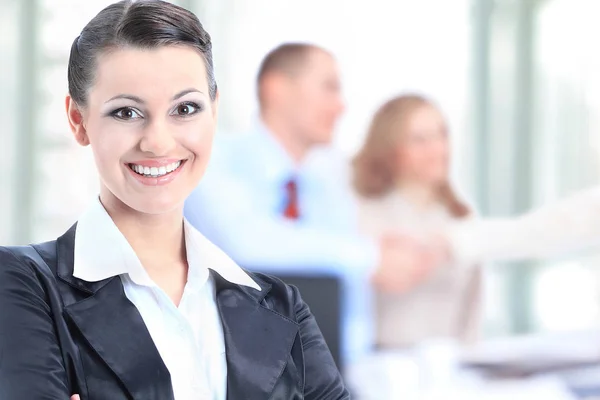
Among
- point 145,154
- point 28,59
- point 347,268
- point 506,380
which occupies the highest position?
point 28,59

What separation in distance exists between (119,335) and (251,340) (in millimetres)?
143

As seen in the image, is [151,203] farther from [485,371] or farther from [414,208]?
[485,371]

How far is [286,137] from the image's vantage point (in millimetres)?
3566

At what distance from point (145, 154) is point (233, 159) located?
2750 mm

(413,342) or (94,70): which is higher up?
(94,70)

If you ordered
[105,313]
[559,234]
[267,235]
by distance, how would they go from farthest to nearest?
1. [559,234]
2. [267,235]
3. [105,313]

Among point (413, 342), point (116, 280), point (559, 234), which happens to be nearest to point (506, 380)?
point (413, 342)

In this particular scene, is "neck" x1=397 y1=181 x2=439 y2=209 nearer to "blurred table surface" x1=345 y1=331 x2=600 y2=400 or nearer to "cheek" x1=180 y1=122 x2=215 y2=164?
"blurred table surface" x1=345 y1=331 x2=600 y2=400

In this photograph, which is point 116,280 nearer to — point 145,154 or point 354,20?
point 145,154

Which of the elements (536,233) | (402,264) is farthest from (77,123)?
(536,233)

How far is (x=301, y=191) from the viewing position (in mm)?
3531

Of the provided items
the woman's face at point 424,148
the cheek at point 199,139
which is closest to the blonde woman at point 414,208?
the woman's face at point 424,148

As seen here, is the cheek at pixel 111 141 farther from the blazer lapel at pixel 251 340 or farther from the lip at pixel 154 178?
the blazer lapel at pixel 251 340

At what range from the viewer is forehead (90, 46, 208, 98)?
81 cm
